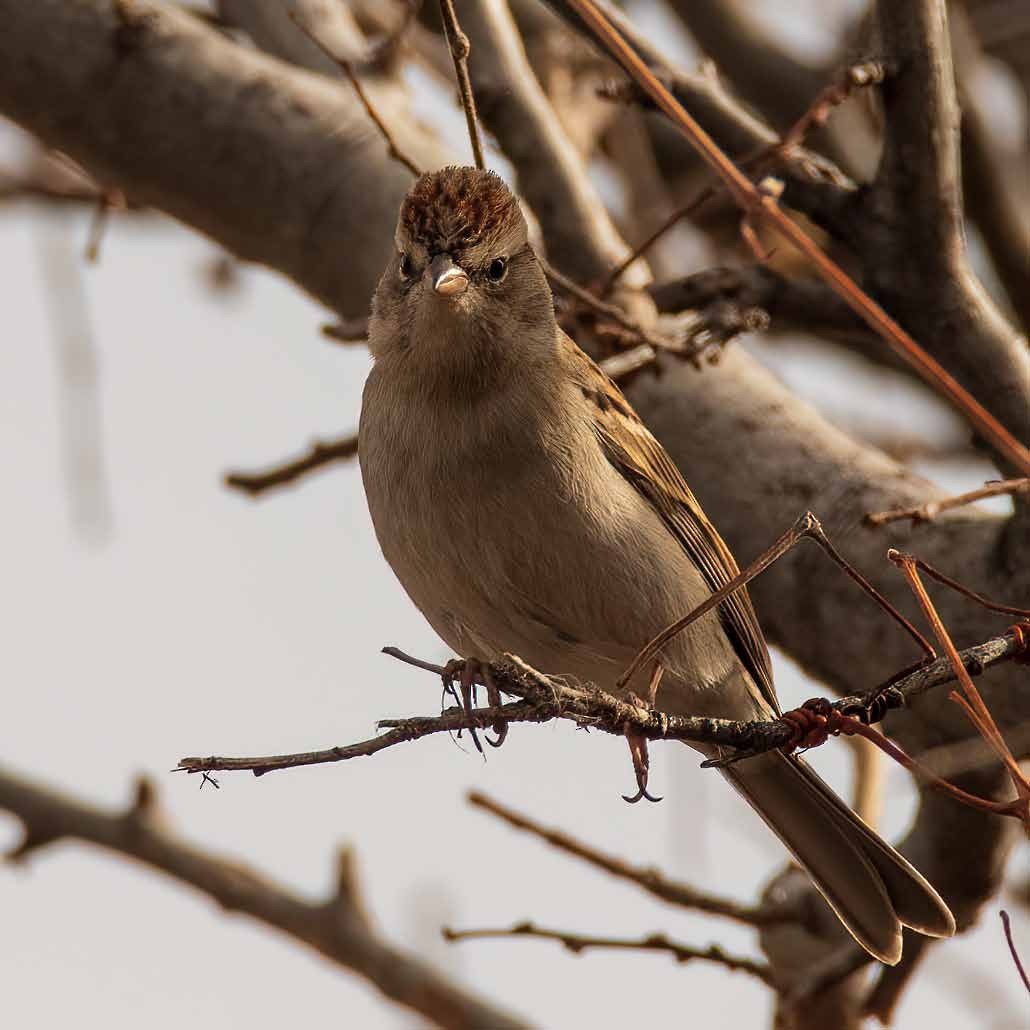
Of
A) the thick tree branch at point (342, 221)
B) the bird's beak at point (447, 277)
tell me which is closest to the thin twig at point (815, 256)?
the bird's beak at point (447, 277)

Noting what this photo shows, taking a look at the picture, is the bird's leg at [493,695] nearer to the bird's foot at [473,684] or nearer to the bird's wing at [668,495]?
the bird's foot at [473,684]

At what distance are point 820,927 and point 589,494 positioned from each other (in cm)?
137

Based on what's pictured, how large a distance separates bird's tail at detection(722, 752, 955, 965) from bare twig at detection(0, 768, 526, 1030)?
34.3 inches

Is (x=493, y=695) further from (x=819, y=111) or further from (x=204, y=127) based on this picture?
(x=204, y=127)

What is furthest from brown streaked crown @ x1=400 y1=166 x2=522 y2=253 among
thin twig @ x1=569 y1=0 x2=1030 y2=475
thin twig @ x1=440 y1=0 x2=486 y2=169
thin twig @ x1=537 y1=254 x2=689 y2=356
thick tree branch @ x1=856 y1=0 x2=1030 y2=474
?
thin twig @ x1=569 y1=0 x2=1030 y2=475

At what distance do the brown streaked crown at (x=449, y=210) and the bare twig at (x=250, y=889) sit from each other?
1643 millimetres

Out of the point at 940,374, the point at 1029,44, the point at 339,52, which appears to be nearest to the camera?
the point at 940,374

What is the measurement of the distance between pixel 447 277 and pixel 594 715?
129cm

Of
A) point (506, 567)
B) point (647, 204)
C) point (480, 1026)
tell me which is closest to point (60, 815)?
point (480, 1026)

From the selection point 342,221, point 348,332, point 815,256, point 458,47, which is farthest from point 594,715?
point 342,221

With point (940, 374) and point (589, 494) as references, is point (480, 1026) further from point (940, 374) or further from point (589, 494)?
point (940, 374)

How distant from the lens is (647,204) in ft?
18.6

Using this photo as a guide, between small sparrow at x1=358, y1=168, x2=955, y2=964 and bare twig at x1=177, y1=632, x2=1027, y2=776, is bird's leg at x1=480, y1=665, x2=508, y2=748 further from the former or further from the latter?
small sparrow at x1=358, y1=168, x2=955, y2=964

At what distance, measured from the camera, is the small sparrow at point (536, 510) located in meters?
3.27
